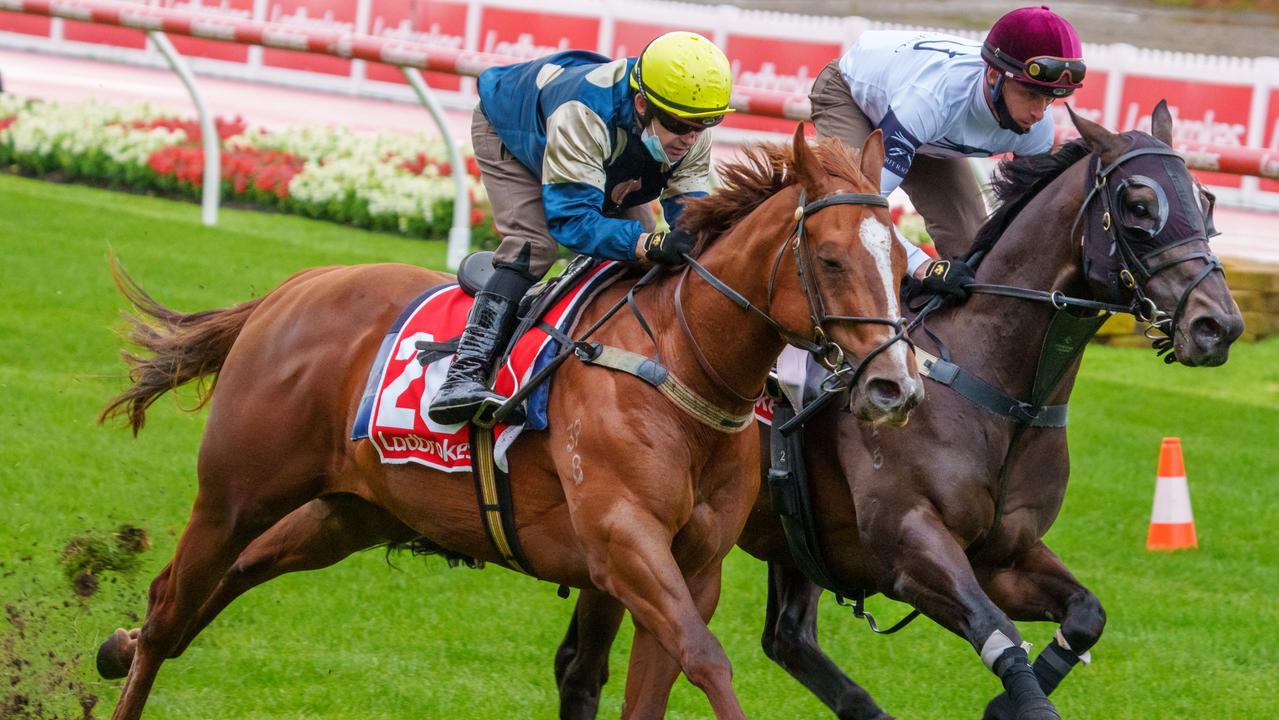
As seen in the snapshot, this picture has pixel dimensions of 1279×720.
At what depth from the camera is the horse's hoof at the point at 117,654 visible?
5328mm

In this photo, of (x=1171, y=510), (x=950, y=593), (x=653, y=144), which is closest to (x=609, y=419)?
(x=653, y=144)

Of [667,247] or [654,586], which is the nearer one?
[654,586]

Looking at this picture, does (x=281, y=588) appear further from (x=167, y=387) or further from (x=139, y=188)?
(x=139, y=188)

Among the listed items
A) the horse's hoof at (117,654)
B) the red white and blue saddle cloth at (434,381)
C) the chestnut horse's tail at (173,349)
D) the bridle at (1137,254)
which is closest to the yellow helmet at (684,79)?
the red white and blue saddle cloth at (434,381)

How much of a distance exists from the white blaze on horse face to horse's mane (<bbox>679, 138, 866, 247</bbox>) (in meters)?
0.22

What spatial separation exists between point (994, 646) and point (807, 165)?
4.65 ft

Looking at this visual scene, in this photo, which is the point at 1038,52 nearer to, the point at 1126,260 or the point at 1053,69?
the point at 1053,69

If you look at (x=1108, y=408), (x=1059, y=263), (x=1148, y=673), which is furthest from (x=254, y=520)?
(x=1108, y=408)

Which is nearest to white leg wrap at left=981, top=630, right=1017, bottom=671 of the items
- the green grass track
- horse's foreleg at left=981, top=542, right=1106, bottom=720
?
horse's foreleg at left=981, top=542, right=1106, bottom=720

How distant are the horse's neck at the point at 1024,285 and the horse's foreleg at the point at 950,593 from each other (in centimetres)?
51

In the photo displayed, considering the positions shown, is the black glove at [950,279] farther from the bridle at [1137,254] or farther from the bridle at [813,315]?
the bridle at [813,315]

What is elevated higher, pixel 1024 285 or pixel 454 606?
pixel 1024 285

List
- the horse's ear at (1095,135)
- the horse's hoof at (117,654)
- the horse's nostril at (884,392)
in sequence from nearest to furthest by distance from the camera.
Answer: the horse's nostril at (884,392)
the horse's ear at (1095,135)
the horse's hoof at (117,654)

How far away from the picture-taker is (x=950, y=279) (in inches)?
198
